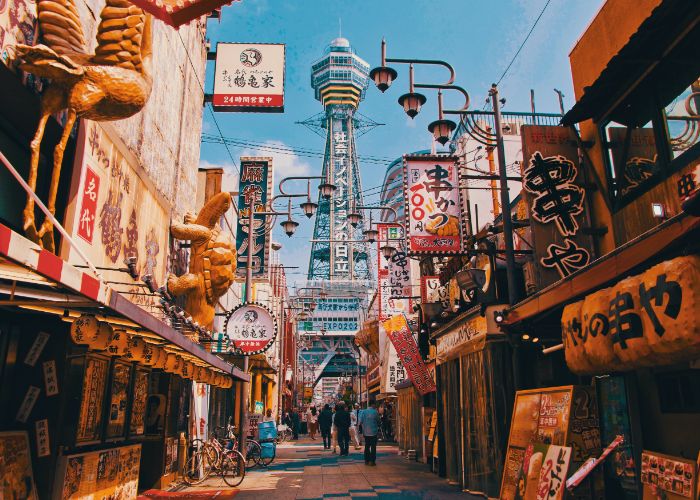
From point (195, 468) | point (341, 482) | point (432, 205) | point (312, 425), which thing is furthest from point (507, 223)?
point (312, 425)

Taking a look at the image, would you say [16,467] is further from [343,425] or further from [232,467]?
[343,425]

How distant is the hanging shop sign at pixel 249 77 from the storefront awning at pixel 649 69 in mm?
9183

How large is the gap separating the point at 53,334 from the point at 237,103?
983 centimetres

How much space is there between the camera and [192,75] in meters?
15.8

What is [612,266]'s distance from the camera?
6055mm

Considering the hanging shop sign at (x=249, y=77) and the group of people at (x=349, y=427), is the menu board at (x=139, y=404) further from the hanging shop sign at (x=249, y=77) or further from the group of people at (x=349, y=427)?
the hanging shop sign at (x=249, y=77)

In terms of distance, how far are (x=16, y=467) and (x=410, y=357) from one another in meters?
12.1

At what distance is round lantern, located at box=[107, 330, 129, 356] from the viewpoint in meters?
7.87

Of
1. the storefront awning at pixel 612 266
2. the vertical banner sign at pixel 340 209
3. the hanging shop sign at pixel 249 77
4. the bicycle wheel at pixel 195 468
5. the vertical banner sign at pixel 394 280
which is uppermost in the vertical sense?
the vertical banner sign at pixel 340 209

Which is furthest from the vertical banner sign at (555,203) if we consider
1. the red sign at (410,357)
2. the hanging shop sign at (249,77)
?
the red sign at (410,357)

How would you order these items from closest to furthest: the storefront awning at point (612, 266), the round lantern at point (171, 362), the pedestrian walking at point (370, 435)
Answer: the storefront awning at point (612, 266) < the round lantern at point (171, 362) < the pedestrian walking at point (370, 435)

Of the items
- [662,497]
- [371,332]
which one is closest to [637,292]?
[662,497]

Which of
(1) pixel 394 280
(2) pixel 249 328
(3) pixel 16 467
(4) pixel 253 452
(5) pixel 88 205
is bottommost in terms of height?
(4) pixel 253 452

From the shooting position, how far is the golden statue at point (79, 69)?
23.5 ft
